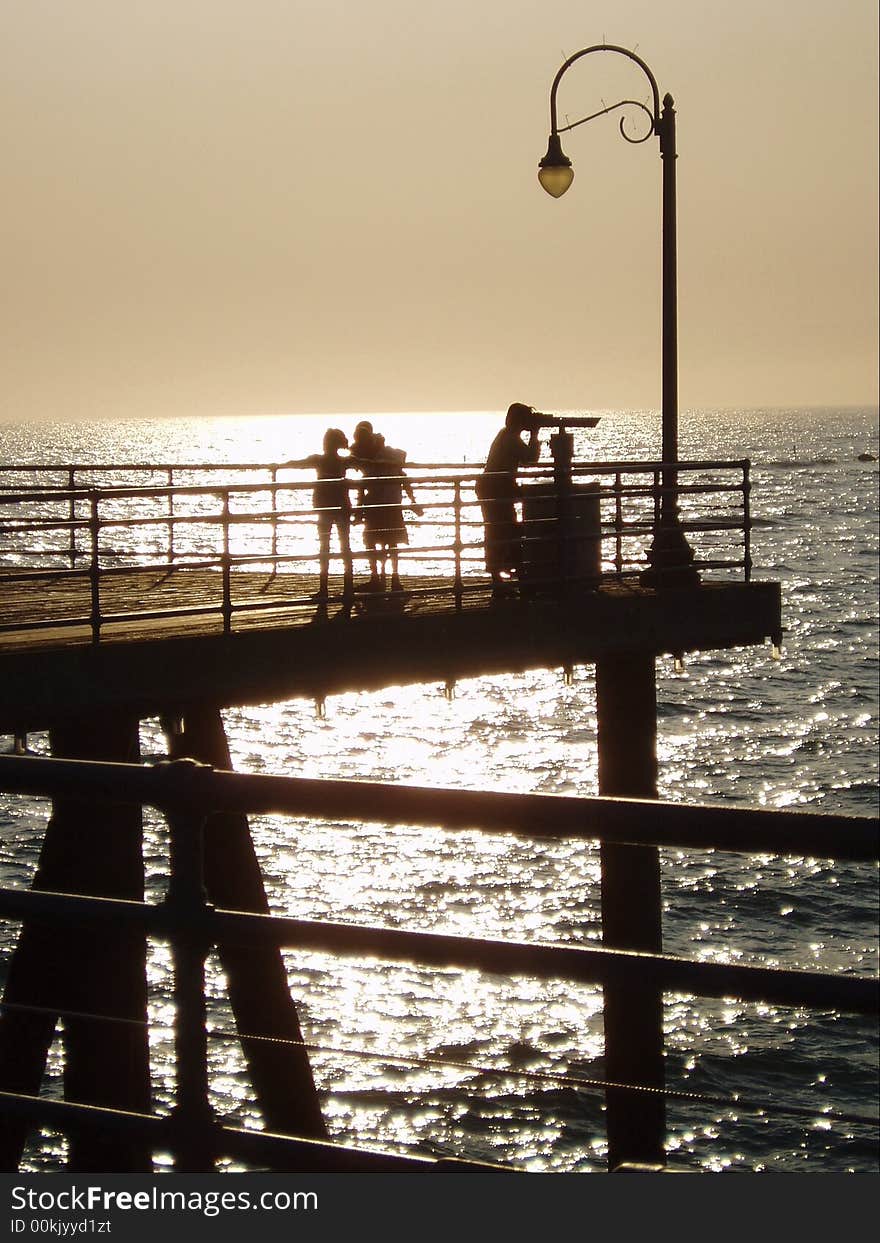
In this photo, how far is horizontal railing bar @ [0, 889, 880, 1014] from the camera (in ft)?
8.14

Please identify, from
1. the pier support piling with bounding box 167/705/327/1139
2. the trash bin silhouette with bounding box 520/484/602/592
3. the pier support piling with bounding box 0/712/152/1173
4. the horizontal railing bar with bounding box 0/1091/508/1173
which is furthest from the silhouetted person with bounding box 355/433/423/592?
the horizontal railing bar with bounding box 0/1091/508/1173

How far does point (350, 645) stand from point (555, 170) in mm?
7258

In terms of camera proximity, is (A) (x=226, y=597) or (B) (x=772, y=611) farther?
(B) (x=772, y=611)

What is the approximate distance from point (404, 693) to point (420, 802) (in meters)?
66.9

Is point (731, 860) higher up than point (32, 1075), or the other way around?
point (32, 1075)

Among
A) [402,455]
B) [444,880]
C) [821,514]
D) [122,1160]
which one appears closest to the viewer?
[122,1160]

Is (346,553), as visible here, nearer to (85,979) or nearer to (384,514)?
(384,514)

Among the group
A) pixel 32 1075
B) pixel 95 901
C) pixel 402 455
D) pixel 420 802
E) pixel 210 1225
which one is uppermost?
pixel 402 455

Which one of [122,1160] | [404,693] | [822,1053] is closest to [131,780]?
[122,1160]

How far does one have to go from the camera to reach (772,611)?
16484 mm

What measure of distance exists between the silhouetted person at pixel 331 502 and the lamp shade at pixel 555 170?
14.0ft

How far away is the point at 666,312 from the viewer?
17.3 meters

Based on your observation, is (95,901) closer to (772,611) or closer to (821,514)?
(772,611)

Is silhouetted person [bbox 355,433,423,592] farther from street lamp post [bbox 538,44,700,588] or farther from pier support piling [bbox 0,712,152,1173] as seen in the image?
pier support piling [bbox 0,712,152,1173]
